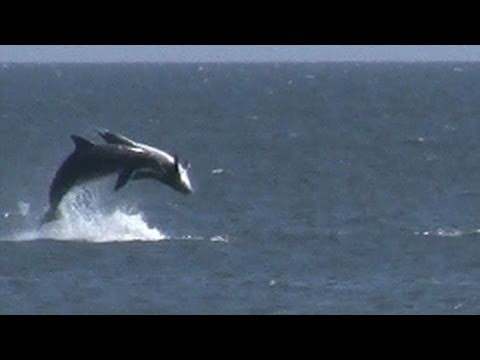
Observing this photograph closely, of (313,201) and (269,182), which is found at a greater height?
(269,182)

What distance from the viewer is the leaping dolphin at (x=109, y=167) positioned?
18.6 m

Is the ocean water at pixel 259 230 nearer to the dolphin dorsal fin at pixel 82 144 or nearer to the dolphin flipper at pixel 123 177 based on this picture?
the dolphin dorsal fin at pixel 82 144

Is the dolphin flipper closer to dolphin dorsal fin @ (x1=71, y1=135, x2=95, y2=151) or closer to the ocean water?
dolphin dorsal fin @ (x1=71, y1=135, x2=95, y2=151)

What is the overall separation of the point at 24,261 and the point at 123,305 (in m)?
4.05

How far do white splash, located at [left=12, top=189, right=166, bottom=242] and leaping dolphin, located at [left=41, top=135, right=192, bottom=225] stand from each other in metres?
5.95

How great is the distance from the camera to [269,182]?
44625 millimetres

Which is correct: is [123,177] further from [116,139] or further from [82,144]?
[82,144]

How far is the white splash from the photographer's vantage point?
2842cm

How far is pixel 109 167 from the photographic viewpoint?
65.2 ft

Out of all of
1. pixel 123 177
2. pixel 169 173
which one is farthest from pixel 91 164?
pixel 169 173

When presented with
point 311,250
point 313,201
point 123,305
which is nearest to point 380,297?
point 123,305

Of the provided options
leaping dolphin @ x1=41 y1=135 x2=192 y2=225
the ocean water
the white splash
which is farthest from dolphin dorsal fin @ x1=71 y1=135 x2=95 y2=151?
the white splash

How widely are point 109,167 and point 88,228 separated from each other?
30.6ft
